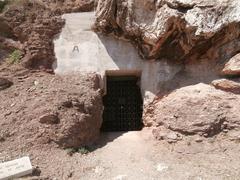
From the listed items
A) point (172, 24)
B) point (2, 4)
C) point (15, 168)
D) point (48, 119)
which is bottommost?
point (15, 168)

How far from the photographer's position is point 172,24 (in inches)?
303

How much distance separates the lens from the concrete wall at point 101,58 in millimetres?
8203

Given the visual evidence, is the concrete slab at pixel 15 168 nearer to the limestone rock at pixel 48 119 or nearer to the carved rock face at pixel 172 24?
the limestone rock at pixel 48 119

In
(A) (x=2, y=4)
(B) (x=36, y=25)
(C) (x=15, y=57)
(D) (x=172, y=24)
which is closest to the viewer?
(D) (x=172, y=24)

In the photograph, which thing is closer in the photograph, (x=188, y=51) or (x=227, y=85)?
(x=227, y=85)

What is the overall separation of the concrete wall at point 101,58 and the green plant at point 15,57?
80cm

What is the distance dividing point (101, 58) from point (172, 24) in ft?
5.76

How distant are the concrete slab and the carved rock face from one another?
369 cm

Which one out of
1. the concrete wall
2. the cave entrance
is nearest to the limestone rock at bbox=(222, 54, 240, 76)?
the concrete wall

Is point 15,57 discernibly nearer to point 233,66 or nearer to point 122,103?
point 122,103

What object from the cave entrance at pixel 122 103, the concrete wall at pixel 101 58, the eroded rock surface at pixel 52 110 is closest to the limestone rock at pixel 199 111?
the concrete wall at pixel 101 58

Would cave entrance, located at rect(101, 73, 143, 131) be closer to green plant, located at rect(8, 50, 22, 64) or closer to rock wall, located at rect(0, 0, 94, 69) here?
rock wall, located at rect(0, 0, 94, 69)

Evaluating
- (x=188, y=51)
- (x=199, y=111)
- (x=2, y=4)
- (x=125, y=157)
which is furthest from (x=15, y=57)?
(x=199, y=111)

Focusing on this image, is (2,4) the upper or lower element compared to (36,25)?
upper
